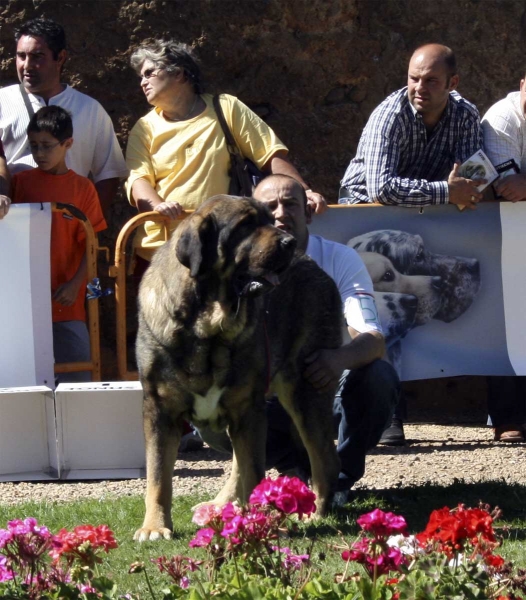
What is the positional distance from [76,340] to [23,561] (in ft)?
12.7

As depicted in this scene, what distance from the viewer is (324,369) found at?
4801 mm

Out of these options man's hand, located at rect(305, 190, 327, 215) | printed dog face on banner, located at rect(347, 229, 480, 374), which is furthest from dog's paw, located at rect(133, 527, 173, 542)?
printed dog face on banner, located at rect(347, 229, 480, 374)

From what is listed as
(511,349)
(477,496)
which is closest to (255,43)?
(511,349)

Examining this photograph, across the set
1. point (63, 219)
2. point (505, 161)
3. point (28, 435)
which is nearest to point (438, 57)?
point (505, 161)

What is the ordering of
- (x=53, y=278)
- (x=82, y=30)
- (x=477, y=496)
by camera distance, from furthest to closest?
(x=82, y=30) < (x=53, y=278) < (x=477, y=496)

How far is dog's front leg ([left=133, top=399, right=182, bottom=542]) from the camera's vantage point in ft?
14.5

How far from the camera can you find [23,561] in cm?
274

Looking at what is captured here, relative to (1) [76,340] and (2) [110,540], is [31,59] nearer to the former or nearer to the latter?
(1) [76,340]

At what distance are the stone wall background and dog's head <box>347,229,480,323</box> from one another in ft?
5.81

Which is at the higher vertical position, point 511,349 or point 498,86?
point 498,86

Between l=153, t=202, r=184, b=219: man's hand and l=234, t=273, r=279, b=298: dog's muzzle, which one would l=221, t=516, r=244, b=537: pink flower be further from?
l=153, t=202, r=184, b=219: man's hand

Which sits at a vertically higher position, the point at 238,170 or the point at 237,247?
the point at 238,170

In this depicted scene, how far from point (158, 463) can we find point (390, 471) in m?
1.85

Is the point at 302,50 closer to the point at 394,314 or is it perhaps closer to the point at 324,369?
the point at 394,314
